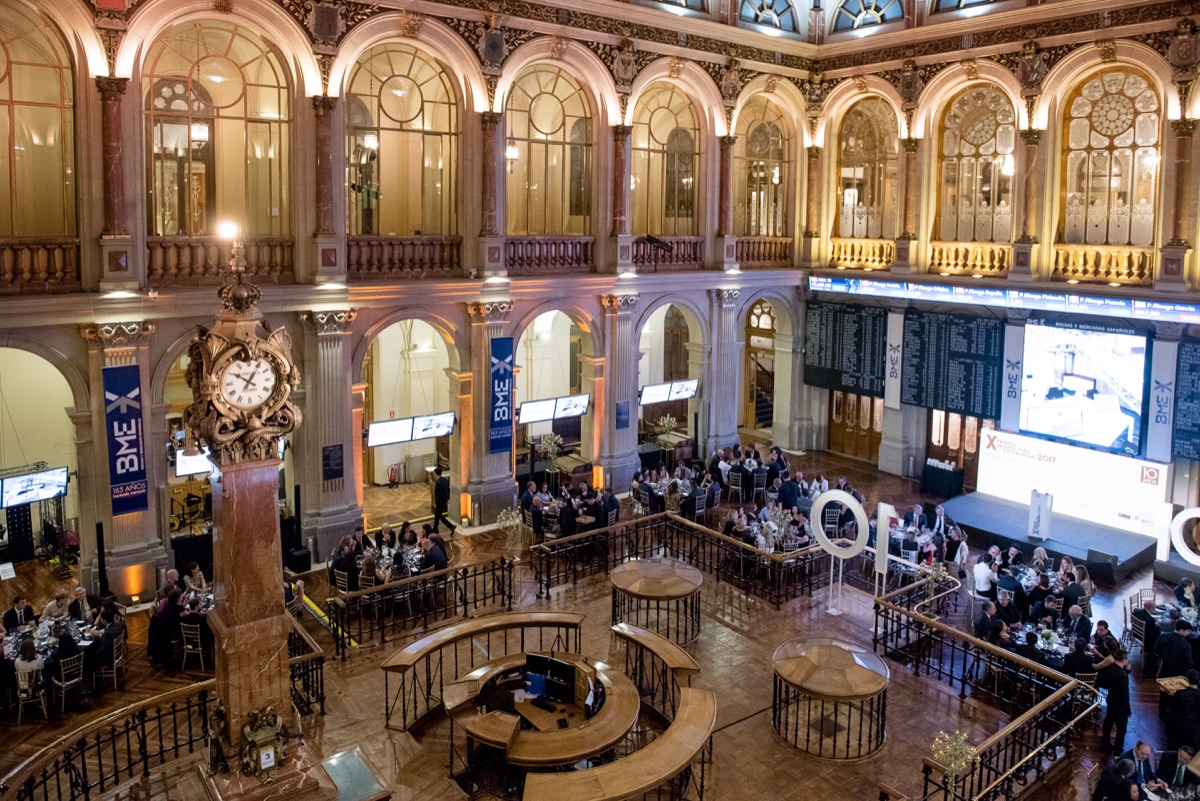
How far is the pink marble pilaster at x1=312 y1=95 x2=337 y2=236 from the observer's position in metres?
16.8

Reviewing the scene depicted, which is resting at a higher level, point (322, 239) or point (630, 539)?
point (322, 239)

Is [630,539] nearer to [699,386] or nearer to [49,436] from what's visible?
[699,386]

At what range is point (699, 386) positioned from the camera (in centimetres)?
2338

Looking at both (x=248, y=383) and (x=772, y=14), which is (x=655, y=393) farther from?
(x=248, y=383)

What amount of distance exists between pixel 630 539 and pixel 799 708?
661cm

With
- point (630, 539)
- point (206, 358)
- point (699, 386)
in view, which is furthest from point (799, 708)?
point (699, 386)

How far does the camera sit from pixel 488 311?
19.1 m

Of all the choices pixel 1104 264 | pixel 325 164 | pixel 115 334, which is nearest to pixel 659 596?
pixel 115 334

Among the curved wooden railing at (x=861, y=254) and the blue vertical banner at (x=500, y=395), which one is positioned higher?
the curved wooden railing at (x=861, y=254)

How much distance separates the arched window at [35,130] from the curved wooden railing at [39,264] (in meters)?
0.93

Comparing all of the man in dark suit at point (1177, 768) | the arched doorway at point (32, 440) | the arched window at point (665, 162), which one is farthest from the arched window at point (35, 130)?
the man in dark suit at point (1177, 768)

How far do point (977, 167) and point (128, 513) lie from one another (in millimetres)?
17792

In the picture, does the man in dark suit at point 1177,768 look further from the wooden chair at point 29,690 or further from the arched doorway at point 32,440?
the arched doorway at point 32,440

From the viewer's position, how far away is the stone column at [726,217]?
73.9 feet
